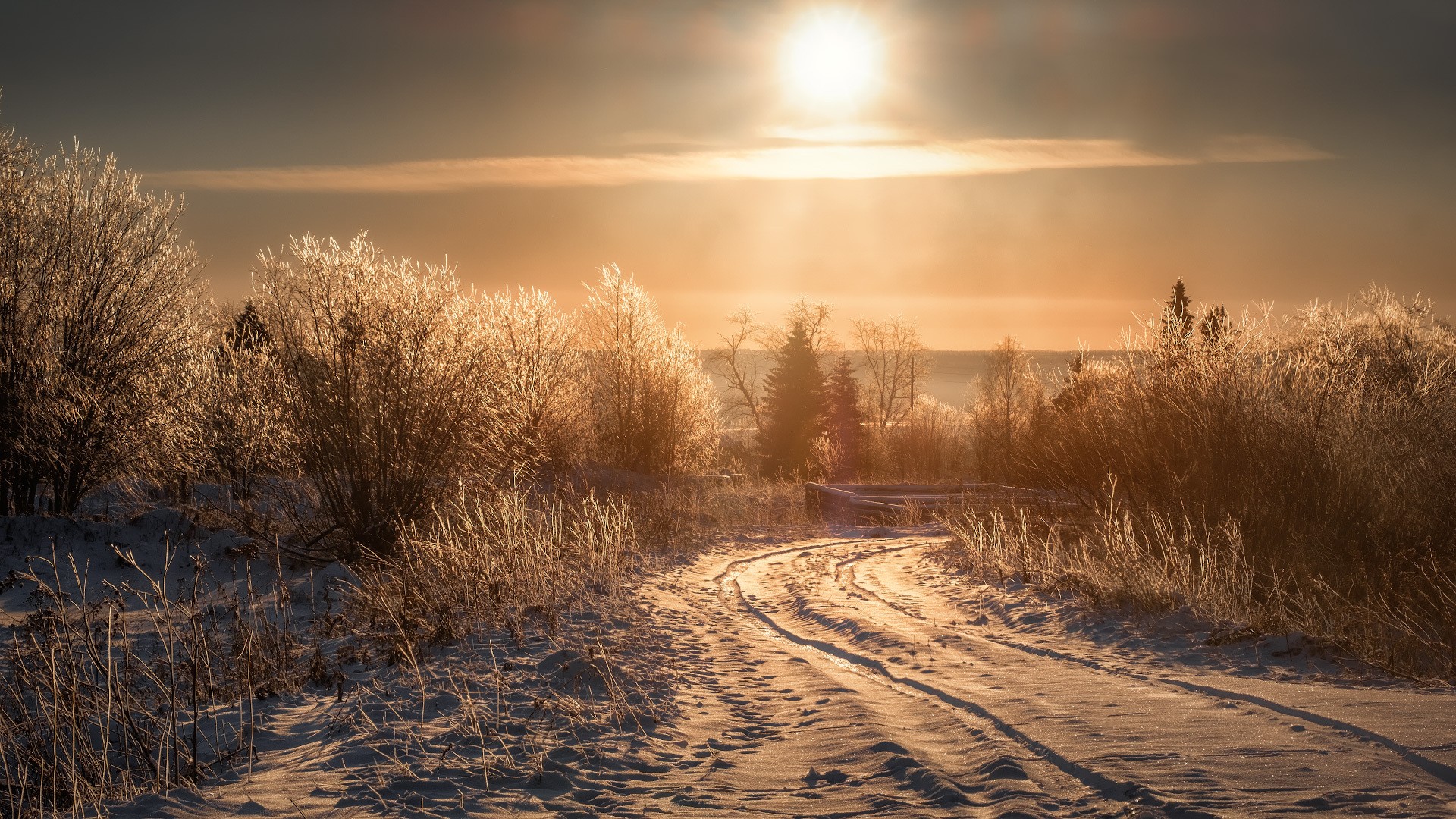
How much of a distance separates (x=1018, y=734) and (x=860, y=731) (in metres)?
0.99

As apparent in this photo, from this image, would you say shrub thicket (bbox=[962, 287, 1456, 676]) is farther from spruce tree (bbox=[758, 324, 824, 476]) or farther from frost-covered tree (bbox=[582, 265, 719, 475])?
spruce tree (bbox=[758, 324, 824, 476])

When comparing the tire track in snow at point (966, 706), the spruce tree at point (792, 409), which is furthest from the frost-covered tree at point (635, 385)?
the tire track in snow at point (966, 706)

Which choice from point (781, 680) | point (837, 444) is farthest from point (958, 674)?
point (837, 444)

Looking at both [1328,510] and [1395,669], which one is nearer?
[1395,669]

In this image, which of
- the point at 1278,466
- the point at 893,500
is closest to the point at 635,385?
the point at 893,500

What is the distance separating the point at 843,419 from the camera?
152 ft

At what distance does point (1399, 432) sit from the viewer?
12.9m

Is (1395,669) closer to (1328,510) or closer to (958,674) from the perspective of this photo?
(958,674)

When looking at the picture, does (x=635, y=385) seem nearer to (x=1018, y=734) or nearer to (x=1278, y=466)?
(x=1278, y=466)

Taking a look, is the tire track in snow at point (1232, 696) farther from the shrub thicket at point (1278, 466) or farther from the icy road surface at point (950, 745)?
the shrub thicket at point (1278, 466)

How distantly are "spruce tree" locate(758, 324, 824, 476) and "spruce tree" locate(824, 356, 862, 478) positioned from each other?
4.17 feet

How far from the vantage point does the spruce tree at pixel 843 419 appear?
44375mm

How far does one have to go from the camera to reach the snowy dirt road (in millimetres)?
4461

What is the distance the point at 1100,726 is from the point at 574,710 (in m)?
3.46
